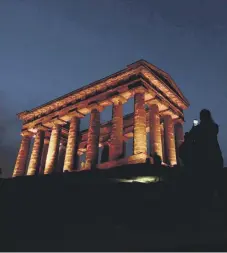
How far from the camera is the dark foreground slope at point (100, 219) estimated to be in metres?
8.66

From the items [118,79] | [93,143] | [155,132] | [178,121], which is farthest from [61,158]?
[178,121]

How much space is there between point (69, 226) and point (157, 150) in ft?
59.0

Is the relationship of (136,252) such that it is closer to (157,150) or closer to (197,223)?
(197,223)

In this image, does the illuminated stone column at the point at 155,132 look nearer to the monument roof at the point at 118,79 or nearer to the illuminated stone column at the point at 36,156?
the monument roof at the point at 118,79

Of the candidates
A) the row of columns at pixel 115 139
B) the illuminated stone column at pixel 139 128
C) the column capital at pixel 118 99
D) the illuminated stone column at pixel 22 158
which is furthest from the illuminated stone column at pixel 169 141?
the illuminated stone column at pixel 22 158

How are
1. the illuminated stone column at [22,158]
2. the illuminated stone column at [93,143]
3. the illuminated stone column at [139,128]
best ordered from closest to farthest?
the illuminated stone column at [139,128]
the illuminated stone column at [93,143]
the illuminated stone column at [22,158]

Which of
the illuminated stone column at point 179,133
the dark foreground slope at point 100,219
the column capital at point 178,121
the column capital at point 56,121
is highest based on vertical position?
the column capital at point 56,121

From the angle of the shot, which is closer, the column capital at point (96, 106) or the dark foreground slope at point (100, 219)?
the dark foreground slope at point (100, 219)

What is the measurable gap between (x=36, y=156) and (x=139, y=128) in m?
16.5

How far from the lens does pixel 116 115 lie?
29047 mm

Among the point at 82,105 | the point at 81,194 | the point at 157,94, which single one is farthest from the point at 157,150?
the point at 81,194

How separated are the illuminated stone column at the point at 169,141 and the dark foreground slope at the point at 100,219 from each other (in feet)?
52.0

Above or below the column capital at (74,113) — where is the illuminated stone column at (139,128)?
below

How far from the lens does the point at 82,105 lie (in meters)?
33.4
